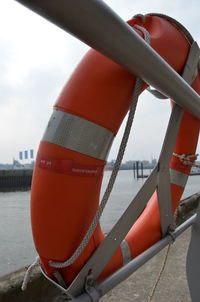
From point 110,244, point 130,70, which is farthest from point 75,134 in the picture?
point 110,244

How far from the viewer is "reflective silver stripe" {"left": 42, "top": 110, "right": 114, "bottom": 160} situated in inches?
31.2

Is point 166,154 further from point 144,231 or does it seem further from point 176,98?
point 144,231

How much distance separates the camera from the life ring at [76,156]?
80 centimetres

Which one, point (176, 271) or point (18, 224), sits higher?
point (176, 271)

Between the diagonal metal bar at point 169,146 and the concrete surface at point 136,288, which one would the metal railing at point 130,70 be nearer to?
the diagonal metal bar at point 169,146

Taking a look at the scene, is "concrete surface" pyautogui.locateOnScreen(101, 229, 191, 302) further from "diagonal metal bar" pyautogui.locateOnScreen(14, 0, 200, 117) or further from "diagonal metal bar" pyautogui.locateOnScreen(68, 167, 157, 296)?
"diagonal metal bar" pyautogui.locateOnScreen(14, 0, 200, 117)

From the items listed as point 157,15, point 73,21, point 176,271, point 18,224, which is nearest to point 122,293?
point 176,271

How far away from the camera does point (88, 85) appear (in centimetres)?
83

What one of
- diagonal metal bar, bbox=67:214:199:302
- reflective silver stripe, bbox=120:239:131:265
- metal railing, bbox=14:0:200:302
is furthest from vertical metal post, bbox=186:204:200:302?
reflective silver stripe, bbox=120:239:131:265

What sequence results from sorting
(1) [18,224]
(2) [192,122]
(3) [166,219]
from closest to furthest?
(3) [166,219], (2) [192,122], (1) [18,224]

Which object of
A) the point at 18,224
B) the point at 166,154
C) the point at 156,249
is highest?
the point at 166,154

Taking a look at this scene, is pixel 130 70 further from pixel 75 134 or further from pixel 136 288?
pixel 136 288

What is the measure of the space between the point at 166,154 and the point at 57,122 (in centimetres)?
46

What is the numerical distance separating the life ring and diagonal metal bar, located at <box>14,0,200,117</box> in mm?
163
